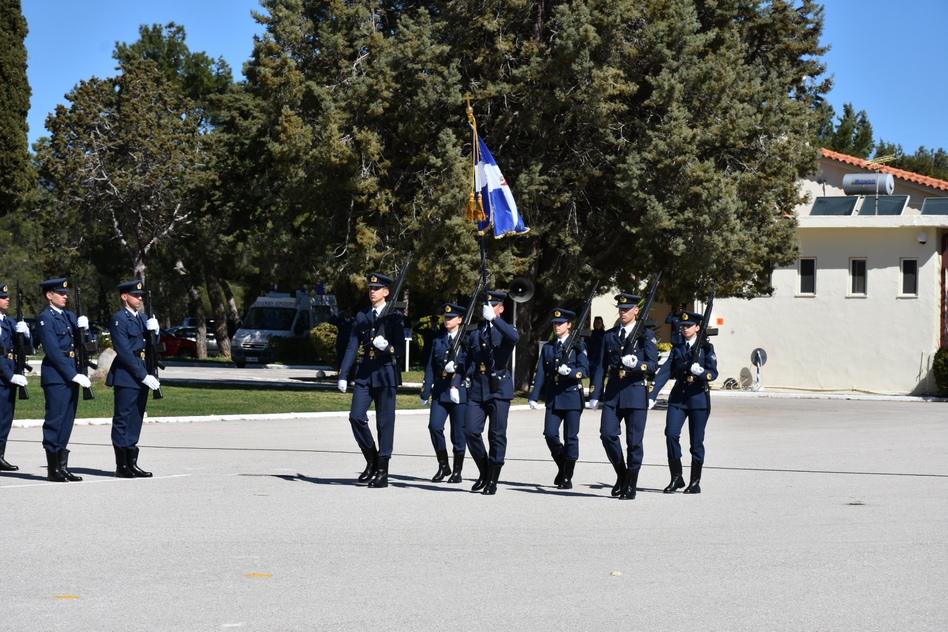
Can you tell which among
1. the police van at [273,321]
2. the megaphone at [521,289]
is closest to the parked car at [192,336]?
the police van at [273,321]

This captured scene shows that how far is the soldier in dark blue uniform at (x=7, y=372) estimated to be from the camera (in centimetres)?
1302

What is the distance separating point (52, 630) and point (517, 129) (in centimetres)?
2259

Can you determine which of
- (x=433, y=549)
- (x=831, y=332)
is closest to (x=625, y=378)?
(x=433, y=549)

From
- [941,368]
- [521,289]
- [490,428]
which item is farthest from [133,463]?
[941,368]

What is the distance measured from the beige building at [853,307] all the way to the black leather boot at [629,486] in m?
25.4

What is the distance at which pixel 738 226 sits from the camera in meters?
26.5

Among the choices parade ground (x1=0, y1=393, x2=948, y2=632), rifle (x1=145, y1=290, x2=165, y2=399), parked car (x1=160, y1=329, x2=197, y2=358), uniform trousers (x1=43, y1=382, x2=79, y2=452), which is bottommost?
parade ground (x1=0, y1=393, x2=948, y2=632)

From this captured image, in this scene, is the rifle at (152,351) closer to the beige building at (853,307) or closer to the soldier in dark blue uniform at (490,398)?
the soldier in dark blue uniform at (490,398)

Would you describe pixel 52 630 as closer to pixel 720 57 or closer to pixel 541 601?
pixel 541 601

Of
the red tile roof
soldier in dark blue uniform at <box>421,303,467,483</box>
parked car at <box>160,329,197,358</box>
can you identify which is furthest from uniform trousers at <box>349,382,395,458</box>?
parked car at <box>160,329,197,358</box>

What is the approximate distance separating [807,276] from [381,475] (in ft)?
91.3

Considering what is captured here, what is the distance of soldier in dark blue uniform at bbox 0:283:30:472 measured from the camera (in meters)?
13.0

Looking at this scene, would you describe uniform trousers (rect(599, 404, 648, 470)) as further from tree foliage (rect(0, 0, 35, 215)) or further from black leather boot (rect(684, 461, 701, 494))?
tree foliage (rect(0, 0, 35, 215))

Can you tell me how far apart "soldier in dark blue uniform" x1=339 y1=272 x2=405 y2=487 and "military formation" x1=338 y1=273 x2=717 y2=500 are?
0.01 m
